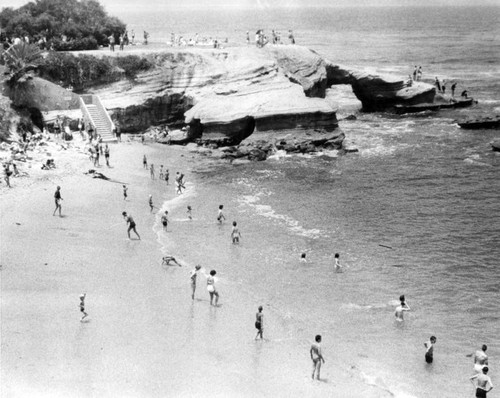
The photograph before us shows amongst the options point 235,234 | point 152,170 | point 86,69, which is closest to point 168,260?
point 235,234

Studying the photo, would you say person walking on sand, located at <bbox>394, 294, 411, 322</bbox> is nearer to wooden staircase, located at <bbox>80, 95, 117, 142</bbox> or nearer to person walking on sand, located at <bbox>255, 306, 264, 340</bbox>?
person walking on sand, located at <bbox>255, 306, 264, 340</bbox>

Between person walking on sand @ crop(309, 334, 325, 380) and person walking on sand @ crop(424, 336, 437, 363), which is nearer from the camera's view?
person walking on sand @ crop(309, 334, 325, 380)

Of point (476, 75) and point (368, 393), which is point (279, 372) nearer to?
point (368, 393)

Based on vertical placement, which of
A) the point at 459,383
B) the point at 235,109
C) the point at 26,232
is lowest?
the point at 459,383

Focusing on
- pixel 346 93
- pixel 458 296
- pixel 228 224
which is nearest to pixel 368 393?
pixel 458 296

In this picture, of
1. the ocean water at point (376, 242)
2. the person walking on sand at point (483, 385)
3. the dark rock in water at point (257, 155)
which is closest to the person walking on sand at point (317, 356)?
the ocean water at point (376, 242)

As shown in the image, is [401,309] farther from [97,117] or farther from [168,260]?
[97,117]

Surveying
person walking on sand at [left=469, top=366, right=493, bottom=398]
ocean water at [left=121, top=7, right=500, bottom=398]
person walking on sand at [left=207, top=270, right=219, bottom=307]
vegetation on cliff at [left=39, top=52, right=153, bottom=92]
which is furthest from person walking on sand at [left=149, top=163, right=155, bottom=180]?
person walking on sand at [left=469, top=366, right=493, bottom=398]
